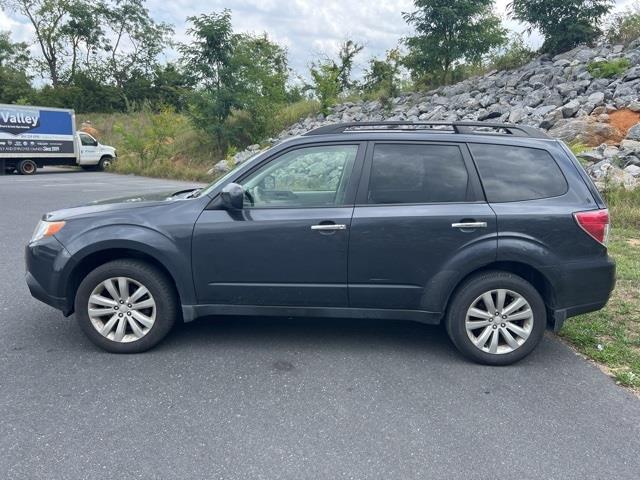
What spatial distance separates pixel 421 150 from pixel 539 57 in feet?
65.3

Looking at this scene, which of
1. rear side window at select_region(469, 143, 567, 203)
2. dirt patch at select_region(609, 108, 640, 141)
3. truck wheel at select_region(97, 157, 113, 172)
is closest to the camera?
rear side window at select_region(469, 143, 567, 203)

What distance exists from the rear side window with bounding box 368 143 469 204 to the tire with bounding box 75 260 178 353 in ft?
5.91

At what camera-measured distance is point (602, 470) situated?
2.71 m

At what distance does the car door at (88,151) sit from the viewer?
1019 inches

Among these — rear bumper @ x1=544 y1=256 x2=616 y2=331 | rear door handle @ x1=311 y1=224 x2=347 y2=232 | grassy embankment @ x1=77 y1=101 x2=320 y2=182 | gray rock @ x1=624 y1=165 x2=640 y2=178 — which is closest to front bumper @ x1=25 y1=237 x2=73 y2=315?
rear door handle @ x1=311 y1=224 x2=347 y2=232

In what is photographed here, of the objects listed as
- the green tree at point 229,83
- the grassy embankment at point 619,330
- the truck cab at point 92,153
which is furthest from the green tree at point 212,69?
the grassy embankment at point 619,330

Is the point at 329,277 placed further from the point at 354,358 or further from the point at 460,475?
the point at 460,475

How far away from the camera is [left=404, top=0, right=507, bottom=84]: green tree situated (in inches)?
843

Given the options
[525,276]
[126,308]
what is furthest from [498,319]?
[126,308]

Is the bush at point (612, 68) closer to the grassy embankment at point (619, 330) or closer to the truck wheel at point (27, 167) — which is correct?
the grassy embankment at point (619, 330)

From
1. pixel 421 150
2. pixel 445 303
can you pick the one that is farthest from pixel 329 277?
pixel 421 150

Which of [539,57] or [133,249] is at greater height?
[539,57]

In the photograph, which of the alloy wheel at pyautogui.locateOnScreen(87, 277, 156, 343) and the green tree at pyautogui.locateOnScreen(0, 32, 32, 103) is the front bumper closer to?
the alloy wheel at pyautogui.locateOnScreen(87, 277, 156, 343)

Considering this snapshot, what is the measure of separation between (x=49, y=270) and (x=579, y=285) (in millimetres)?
4075
